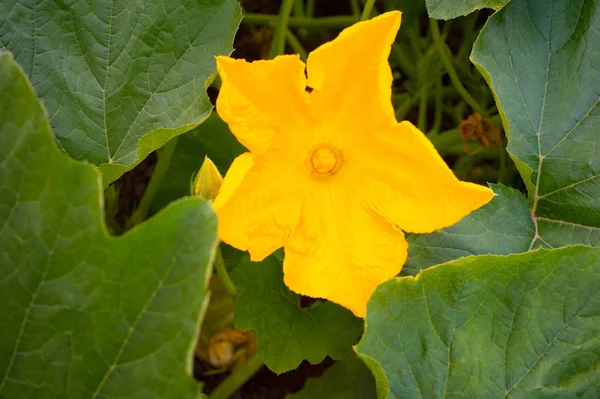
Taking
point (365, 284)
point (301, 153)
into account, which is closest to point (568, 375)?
point (365, 284)

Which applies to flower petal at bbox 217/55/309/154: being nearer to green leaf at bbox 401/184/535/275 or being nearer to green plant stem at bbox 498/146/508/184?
green leaf at bbox 401/184/535/275

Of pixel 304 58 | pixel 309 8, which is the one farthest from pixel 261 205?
pixel 309 8

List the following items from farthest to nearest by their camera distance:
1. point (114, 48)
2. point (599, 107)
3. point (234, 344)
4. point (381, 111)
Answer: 1. point (234, 344)
2. point (599, 107)
3. point (114, 48)
4. point (381, 111)

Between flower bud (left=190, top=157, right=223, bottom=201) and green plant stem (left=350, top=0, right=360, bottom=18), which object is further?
green plant stem (left=350, top=0, right=360, bottom=18)

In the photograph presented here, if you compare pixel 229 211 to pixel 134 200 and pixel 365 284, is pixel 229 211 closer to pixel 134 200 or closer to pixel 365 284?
pixel 365 284

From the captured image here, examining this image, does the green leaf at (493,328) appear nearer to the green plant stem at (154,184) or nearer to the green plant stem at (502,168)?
the green plant stem at (502,168)

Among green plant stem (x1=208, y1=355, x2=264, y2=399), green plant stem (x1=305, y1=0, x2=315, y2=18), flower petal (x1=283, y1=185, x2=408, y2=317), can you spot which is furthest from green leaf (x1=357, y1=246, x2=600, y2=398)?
green plant stem (x1=305, y1=0, x2=315, y2=18)
